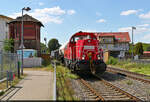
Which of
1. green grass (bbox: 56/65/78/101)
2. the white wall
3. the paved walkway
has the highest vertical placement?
the white wall

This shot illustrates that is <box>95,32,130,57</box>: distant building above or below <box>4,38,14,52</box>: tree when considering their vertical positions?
above

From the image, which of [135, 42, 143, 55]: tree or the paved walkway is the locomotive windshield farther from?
[135, 42, 143, 55]: tree

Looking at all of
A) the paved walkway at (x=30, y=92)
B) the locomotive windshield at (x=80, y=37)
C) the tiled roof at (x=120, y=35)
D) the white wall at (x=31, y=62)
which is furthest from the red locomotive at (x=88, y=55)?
the tiled roof at (x=120, y=35)

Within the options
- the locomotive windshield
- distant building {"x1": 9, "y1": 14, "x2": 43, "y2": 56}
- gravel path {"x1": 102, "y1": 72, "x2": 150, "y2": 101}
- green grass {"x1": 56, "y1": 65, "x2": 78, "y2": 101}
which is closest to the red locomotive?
the locomotive windshield

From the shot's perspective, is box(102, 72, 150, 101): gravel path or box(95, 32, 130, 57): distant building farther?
A: box(95, 32, 130, 57): distant building

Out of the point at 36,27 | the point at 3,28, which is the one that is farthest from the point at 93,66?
the point at 3,28

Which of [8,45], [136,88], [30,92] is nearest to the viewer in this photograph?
[30,92]

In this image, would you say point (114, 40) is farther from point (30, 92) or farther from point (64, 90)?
point (30, 92)

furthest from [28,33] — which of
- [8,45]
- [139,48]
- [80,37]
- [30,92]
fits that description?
[139,48]

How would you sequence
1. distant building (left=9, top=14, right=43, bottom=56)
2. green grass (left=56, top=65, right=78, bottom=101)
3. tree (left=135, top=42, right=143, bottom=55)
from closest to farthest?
green grass (left=56, top=65, right=78, bottom=101) < distant building (left=9, top=14, right=43, bottom=56) < tree (left=135, top=42, right=143, bottom=55)

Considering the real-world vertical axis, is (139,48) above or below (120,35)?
below

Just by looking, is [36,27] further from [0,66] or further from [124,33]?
[124,33]

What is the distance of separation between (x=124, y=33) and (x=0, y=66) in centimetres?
6017

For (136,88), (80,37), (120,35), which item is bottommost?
(136,88)
